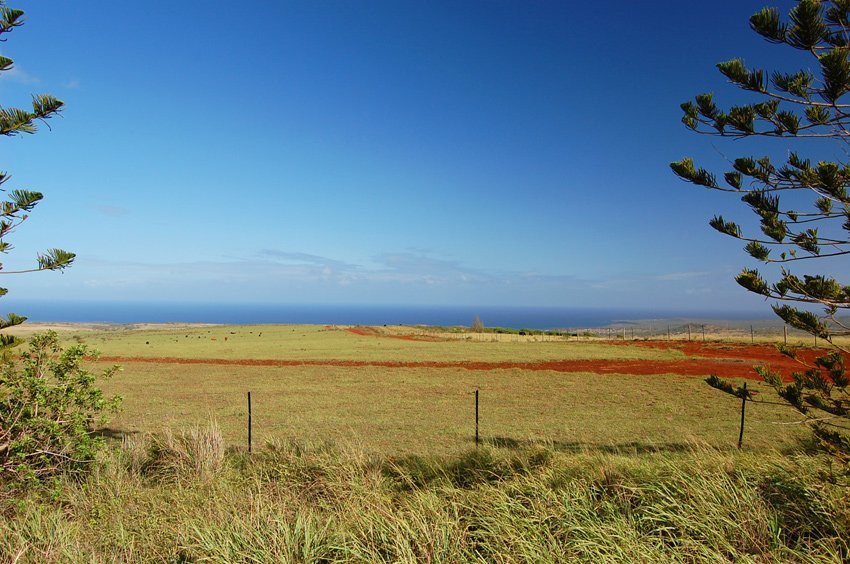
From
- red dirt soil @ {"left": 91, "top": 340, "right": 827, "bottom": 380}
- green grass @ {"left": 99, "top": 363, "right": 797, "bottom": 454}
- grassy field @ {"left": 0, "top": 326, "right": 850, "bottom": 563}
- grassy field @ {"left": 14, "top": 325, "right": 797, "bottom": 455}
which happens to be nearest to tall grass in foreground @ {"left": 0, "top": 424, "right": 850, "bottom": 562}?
grassy field @ {"left": 0, "top": 326, "right": 850, "bottom": 563}

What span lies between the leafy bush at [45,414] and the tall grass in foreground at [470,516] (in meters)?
0.43

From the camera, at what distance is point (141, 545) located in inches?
189

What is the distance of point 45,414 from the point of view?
6.85 meters

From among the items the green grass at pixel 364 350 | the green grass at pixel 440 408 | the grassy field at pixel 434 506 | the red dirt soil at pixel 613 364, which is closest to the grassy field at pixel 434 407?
the green grass at pixel 440 408

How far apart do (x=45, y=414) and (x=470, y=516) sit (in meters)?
6.39

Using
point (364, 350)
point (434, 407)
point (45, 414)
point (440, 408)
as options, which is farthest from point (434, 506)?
point (364, 350)

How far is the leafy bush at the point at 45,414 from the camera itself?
21.0ft

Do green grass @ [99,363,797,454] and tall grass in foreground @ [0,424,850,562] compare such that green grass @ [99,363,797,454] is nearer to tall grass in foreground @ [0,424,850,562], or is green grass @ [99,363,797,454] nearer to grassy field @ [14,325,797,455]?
grassy field @ [14,325,797,455]

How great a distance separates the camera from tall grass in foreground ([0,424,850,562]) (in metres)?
4.26

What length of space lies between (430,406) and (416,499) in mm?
13752

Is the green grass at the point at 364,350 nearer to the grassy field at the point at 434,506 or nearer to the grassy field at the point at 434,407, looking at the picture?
the grassy field at the point at 434,407

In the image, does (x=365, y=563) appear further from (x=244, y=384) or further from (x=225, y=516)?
(x=244, y=384)

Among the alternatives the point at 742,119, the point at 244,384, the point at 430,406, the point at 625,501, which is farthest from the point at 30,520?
the point at 244,384

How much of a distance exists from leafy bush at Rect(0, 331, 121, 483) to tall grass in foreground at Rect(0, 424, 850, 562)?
426 mm
